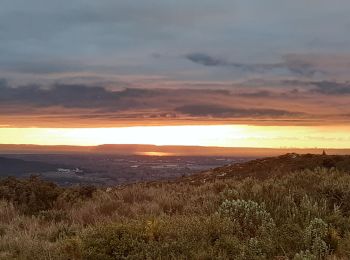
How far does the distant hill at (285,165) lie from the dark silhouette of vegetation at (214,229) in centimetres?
797

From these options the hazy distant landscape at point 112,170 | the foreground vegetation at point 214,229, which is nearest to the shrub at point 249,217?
the foreground vegetation at point 214,229

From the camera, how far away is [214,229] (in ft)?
27.8

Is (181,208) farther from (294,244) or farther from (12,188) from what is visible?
(12,188)

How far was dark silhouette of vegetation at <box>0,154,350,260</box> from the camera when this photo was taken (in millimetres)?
7703

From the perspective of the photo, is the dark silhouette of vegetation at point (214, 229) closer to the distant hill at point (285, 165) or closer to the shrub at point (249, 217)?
A: the shrub at point (249, 217)

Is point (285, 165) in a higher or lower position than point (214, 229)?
higher

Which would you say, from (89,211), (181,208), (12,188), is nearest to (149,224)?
(181,208)

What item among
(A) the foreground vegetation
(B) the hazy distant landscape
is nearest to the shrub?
(A) the foreground vegetation

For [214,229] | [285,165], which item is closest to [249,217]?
[214,229]

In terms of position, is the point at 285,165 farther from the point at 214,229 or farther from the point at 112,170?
the point at 112,170

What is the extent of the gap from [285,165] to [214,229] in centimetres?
1543

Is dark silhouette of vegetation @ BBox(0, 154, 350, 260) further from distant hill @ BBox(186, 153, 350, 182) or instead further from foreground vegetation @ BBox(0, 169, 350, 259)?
distant hill @ BBox(186, 153, 350, 182)

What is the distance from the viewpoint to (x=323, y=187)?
37.3ft

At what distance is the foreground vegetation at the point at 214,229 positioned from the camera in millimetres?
7703
